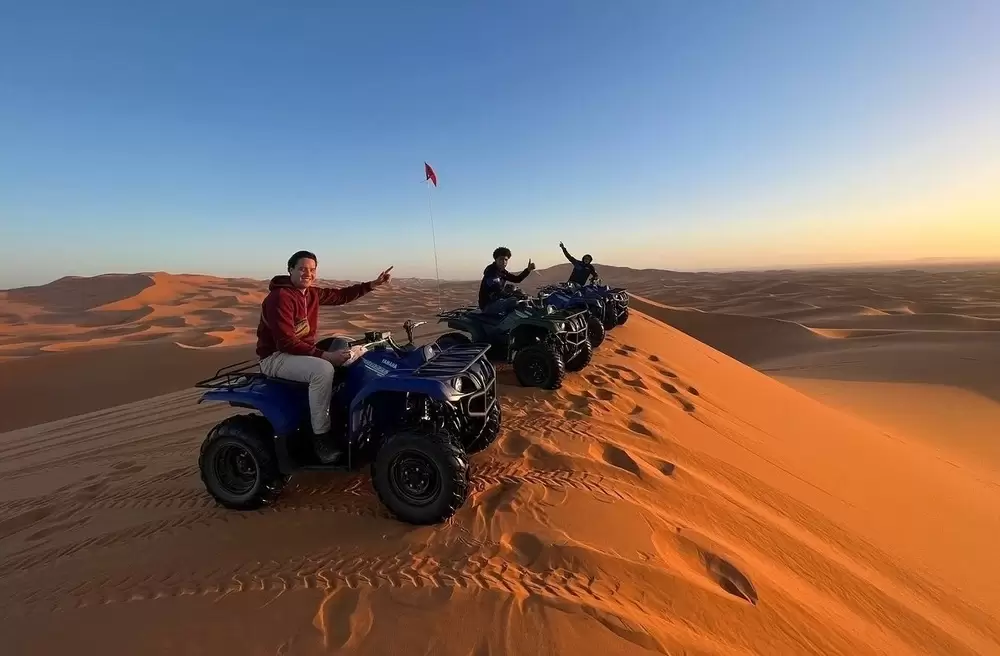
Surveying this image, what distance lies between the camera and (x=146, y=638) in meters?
2.32

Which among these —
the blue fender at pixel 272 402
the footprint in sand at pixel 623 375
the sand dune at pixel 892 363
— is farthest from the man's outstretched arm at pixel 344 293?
the sand dune at pixel 892 363

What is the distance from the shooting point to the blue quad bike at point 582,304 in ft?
30.7

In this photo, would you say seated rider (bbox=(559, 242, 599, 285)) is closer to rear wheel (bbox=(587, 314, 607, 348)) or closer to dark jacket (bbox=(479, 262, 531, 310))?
rear wheel (bbox=(587, 314, 607, 348))

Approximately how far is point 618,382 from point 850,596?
3877 mm

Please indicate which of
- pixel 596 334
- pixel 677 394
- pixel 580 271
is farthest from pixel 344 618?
pixel 580 271

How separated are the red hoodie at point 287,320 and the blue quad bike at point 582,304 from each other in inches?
245

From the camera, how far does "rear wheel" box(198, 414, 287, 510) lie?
338cm

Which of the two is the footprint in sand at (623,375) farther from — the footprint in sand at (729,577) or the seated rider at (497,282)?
the footprint in sand at (729,577)

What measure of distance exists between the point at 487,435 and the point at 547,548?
3.89 feet

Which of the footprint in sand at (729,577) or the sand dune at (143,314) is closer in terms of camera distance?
the footprint in sand at (729,577)

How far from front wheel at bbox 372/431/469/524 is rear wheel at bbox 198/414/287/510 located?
0.86 m

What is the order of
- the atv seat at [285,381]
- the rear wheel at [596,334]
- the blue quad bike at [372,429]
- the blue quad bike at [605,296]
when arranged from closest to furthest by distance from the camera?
the blue quad bike at [372,429] < the atv seat at [285,381] < the rear wheel at [596,334] < the blue quad bike at [605,296]

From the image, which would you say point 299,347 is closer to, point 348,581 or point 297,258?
point 297,258

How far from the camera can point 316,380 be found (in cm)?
333
